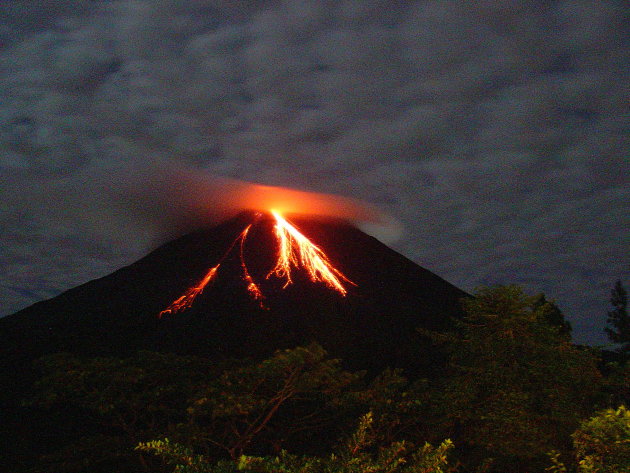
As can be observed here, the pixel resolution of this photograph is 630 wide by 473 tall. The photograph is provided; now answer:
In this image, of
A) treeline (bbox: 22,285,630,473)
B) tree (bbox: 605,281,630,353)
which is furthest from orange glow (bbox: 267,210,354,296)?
treeline (bbox: 22,285,630,473)

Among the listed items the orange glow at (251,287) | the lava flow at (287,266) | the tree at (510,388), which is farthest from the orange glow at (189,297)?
the tree at (510,388)

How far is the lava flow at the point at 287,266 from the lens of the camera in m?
70.2

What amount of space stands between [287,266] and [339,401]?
70437mm

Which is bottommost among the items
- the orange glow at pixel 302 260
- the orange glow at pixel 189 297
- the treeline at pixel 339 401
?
the treeline at pixel 339 401

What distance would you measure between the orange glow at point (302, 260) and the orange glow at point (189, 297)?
9.82 metres

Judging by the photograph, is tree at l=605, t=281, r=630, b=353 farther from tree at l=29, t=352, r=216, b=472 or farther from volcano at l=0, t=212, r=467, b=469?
tree at l=29, t=352, r=216, b=472

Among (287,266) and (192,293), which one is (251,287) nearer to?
(192,293)

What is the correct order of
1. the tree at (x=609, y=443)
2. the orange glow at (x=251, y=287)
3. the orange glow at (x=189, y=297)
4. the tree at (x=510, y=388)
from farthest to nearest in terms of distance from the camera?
the orange glow at (x=251, y=287), the orange glow at (x=189, y=297), the tree at (x=510, y=388), the tree at (x=609, y=443)

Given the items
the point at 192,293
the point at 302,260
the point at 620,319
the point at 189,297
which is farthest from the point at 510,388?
the point at 302,260

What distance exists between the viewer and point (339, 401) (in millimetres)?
11891

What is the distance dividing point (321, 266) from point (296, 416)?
72.1 meters

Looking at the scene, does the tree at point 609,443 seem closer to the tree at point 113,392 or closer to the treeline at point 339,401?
the treeline at point 339,401

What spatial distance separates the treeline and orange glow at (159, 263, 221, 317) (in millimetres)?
47419

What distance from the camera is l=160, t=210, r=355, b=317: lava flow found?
230 ft
